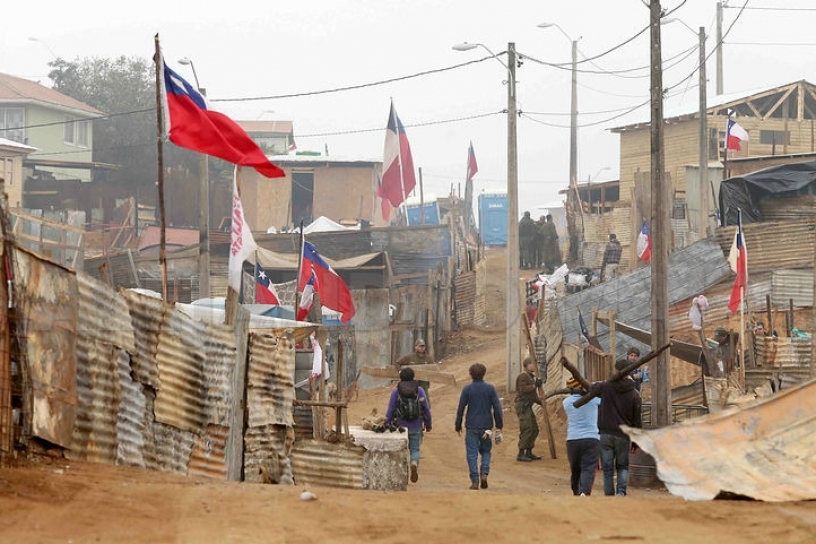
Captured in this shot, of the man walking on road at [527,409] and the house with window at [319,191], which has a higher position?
the house with window at [319,191]

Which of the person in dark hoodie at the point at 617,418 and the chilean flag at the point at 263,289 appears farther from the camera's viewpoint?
the chilean flag at the point at 263,289

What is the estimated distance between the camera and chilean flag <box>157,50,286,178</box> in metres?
13.6

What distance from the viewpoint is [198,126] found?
1367 centimetres

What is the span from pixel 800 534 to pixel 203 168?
1964 centimetres

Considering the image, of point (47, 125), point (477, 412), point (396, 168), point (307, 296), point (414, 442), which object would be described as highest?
point (47, 125)

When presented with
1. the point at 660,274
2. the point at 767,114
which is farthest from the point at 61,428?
the point at 767,114

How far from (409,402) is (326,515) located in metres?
6.72

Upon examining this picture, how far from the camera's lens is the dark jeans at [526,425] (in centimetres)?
2112

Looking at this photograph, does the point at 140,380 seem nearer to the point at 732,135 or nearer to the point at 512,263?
the point at 512,263

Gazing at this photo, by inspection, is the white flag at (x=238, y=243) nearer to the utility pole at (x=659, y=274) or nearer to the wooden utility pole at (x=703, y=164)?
the utility pole at (x=659, y=274)

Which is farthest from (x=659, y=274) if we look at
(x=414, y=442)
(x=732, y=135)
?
(x=732, y=135)

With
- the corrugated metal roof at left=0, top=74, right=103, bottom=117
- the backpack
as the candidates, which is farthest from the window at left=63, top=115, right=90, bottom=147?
the backpack

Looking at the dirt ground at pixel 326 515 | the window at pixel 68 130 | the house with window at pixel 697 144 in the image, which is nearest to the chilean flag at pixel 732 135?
the house with window at pixel 697 144

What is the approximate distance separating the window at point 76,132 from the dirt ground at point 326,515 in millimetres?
50801
